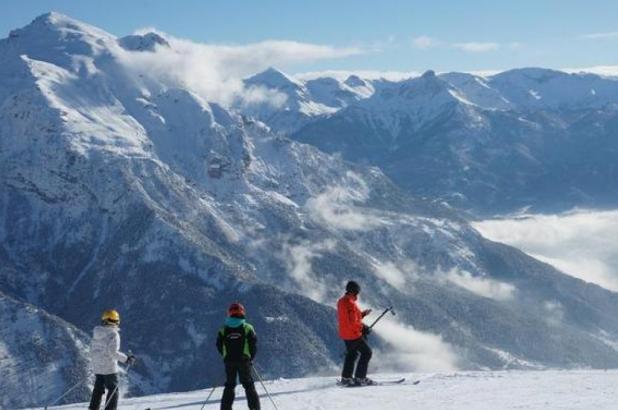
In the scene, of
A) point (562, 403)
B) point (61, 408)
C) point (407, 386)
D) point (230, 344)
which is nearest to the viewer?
point (230, 344)

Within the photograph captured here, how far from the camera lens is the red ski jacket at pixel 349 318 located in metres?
37.2

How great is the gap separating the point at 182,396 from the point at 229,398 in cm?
1405

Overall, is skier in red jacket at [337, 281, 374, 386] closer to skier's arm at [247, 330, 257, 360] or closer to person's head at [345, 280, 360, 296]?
person's head at [345, 280, 360, 296]

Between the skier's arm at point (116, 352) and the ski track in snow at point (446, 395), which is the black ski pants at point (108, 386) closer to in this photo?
the skier's arm at point (116, 352)

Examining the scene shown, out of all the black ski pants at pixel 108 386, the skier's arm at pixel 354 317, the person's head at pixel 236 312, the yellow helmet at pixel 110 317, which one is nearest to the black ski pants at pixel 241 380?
the person's head at pixel 236 312

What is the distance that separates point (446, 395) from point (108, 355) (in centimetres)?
1554

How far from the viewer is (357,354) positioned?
3862cm

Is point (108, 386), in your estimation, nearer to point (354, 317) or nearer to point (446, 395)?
point (354, 317)

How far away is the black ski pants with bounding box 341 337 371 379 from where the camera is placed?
38.1m

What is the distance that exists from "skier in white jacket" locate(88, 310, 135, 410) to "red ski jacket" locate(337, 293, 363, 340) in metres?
10.1

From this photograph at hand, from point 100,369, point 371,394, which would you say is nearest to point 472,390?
point 371,394

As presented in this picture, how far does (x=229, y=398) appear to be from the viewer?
3095 cm

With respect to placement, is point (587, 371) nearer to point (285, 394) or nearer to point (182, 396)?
point (285, 394)

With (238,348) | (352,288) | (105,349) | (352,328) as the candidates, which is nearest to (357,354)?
(352,328)
